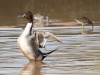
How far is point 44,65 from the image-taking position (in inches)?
480

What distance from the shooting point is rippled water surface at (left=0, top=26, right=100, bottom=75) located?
1115 cm

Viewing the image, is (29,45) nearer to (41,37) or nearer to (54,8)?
(41,37)

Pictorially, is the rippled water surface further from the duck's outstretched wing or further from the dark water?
the duck's outstretched wing

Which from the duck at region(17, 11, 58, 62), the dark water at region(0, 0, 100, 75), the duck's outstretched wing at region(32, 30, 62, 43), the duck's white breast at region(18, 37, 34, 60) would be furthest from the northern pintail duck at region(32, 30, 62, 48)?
the dark water at region(0, 0, 100, 75)

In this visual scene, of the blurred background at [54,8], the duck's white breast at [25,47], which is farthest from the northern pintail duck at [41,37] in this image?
the blurred background at [54,8]

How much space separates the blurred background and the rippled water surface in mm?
10263

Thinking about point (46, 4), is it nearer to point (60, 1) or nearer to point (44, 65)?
point (60, 1)

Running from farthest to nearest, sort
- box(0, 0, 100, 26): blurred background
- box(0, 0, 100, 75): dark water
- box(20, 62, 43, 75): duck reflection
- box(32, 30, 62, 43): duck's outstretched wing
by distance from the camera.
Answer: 1. box(0, 0, 100, 26): blurred background
2. box(32, 30, 62, 43): duck's outstretched wing
3. box(0, 0, 100, 75): dark water
4. box(20, 62, 43, 75): duck reflection

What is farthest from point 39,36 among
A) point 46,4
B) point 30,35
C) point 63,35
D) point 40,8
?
point 46,4

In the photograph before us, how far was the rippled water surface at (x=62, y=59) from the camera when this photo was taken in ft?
36.6

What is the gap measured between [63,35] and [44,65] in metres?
5.91

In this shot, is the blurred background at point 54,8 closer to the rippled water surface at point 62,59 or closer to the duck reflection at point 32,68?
the rippled water surface at point 62,59

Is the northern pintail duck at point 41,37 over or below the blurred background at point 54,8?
over

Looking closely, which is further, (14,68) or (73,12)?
(73,12)
